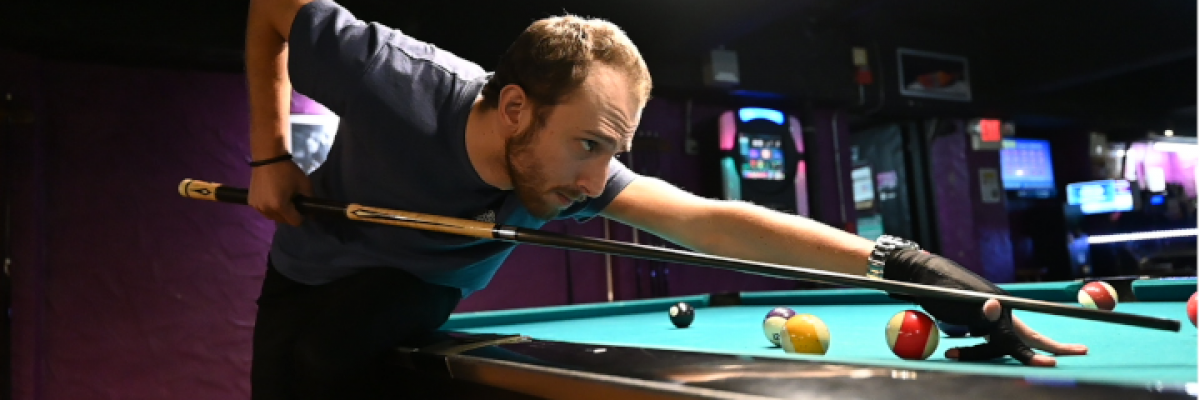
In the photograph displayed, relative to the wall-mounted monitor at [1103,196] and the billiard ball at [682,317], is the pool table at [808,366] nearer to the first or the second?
the billiard ball at [682,317]

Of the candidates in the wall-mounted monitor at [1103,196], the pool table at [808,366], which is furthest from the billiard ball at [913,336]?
the wall-mounted monitor at [1103,196]

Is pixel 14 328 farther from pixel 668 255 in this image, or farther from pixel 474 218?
pixel 668 255

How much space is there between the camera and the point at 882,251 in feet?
3.89

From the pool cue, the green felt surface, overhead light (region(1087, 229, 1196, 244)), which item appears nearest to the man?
the pool cue

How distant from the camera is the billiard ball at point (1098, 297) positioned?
1.74 metres

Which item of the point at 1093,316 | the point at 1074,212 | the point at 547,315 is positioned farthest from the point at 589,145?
the point at 1074,212

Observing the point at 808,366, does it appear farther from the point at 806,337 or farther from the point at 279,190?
the point at 279,190

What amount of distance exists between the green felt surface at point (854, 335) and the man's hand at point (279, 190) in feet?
1.87

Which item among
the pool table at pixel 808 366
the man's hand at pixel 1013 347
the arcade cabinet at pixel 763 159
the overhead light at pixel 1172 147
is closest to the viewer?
the pool table at pixel 808 366

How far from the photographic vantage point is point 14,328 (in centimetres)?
360

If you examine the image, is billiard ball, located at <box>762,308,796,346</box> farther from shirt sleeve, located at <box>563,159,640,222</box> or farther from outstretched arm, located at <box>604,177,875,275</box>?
shirt sleeve, located at <box>563,159,640,222</box>

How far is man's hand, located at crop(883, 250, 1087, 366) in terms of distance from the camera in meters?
0.93

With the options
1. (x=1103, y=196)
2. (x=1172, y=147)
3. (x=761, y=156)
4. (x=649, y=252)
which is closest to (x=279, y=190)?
Answer: (x=649, y=252)

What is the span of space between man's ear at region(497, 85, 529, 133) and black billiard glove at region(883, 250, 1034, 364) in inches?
25.2
